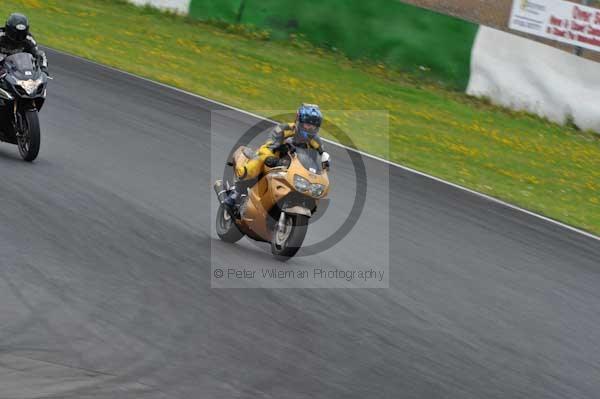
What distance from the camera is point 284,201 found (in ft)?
29.7

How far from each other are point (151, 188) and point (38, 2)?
50.2 feet

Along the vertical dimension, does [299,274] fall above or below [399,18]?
below

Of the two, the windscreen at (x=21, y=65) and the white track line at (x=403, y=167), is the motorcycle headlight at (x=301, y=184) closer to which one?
the windscreen at (x=21, y=65)

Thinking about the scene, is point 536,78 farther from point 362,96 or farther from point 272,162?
point 272,162

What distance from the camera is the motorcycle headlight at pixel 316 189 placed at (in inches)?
352

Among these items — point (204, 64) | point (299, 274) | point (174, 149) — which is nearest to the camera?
point (299, 274)

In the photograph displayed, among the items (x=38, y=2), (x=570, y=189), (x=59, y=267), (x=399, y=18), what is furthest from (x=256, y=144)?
(x=38, y=2)

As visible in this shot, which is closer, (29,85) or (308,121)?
(308,121)

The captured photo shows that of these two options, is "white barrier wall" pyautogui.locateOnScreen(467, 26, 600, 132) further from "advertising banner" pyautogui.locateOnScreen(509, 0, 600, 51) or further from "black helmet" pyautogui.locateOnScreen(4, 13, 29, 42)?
"black helmet" pyautogui.locateOnScreen(4, 13, 29, 42)

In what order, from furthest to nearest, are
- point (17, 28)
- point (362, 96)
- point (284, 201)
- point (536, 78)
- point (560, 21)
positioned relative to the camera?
point (560, 21) → point (536, 78) → point (362, 96) → point (17, 28) → point (284, 201)

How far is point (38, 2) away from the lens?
25312mm

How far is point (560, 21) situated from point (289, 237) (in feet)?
47.6

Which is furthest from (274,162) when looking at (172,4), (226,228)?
(172,4)

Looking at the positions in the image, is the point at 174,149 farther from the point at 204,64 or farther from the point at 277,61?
the point at 277,61
